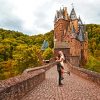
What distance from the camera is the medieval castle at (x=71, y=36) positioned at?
104m

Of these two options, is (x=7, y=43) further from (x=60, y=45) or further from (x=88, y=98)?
(x=88, y=98)

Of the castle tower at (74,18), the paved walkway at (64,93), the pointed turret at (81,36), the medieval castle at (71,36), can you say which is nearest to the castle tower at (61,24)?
the medieval castle at (71,36)

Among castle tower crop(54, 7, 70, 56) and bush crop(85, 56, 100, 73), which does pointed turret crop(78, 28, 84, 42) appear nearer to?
castle tower crop(54, 7, 70, 56)

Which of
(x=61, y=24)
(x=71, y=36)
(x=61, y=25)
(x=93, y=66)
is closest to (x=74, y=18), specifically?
(x=61, y=24)

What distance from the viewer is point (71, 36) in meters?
107

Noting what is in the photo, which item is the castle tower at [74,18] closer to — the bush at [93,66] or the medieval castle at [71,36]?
the medieval castle at [71,36]

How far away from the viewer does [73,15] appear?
117500mm

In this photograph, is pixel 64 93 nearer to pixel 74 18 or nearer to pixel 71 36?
pixel 71 36

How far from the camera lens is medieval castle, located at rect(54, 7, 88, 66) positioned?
10409 cm

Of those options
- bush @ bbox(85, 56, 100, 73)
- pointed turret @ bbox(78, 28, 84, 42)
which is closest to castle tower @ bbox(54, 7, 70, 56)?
pointed turret @ bbox(78, 28, 84, 42)

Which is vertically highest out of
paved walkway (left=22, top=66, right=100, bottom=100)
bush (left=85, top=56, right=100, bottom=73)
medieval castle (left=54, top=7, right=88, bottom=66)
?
medieval castle (left=54, top=7, right=88, bottom=66)

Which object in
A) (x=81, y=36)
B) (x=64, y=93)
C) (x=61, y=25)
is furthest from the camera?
(x=61, y=25)

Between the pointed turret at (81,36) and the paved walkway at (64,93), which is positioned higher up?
the pointed turret at (81,36)

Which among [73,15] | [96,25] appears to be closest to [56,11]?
[73,15]
